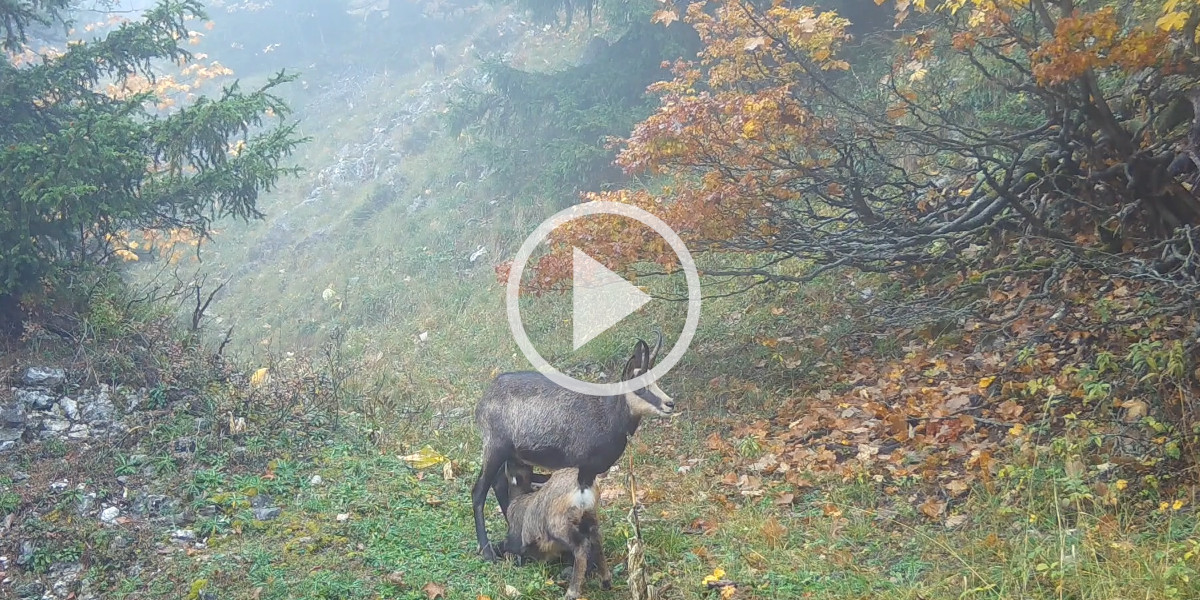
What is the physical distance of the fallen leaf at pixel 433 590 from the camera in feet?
18.7

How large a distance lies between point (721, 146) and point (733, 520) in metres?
3.97

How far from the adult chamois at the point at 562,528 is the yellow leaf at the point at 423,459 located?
7.80 feet

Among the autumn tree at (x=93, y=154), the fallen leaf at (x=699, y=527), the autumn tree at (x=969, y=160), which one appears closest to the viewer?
the fallen leaf at (x=699, y=527)

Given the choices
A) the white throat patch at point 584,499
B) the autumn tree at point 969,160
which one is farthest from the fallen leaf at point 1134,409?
the white throat patch at point 584,499

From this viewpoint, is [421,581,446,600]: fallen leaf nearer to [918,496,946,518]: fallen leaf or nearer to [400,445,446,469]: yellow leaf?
[400,445,446,469]: yellow leaf

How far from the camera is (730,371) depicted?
9.75m

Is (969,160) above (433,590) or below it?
above

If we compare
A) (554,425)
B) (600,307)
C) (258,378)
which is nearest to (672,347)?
(600,307)

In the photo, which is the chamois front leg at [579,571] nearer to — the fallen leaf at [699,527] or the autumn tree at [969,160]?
the fallen leaf at [699,527]

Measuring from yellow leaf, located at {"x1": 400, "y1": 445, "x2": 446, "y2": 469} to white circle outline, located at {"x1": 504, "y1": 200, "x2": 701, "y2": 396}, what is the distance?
1.37m

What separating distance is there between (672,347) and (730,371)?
1.41 m

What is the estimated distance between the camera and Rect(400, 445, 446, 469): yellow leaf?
864cm

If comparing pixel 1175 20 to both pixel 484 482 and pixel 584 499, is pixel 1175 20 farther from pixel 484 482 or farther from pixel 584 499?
pixel 484 482

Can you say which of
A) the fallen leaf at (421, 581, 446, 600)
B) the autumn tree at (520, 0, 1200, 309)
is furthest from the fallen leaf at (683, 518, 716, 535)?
the autumn tree at (520, 0, 1200, 309)
